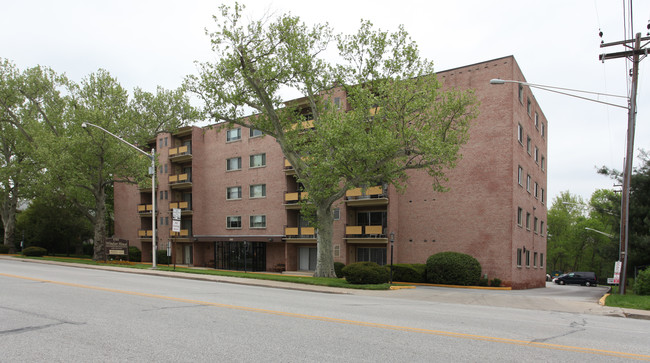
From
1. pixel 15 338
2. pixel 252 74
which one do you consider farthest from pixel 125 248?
pixel 15 338

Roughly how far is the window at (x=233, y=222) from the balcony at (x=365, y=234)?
1229 centimetres

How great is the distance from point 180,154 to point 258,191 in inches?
416

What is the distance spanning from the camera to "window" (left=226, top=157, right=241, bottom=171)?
4185 centimetres

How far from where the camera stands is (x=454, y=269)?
89.7ft

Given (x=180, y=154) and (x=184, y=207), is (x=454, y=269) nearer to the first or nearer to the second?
(x=184, y=207)

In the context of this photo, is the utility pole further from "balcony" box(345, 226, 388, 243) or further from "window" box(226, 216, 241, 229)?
"window" box(226, 216, 241, 229)

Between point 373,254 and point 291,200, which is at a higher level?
point 291,200

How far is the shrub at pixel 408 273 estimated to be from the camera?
27.9 meters

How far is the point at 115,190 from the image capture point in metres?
53.3

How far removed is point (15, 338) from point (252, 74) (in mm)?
17979

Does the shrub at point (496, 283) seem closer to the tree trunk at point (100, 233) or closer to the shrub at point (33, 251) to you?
the tree trunk at point (100, 233)

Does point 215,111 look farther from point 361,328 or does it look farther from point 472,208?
point 361,328

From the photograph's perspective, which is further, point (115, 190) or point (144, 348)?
point (115, 190)

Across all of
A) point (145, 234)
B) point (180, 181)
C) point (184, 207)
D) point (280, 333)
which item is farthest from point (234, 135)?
point (280, 333)
